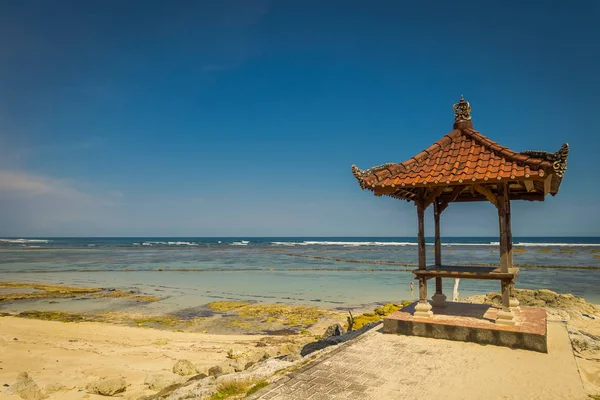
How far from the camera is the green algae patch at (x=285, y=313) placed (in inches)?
587

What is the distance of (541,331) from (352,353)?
3439 millimetres

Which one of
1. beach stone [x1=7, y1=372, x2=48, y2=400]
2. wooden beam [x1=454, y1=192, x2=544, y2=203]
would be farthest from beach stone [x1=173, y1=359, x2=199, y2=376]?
wooden beam [x1=454, y1=192, x2=544, y2=203]

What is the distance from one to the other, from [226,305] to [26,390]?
34.9 feet

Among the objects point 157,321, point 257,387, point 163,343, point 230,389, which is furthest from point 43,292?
point 257,387

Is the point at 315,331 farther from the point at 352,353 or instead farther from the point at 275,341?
the point at 352,353

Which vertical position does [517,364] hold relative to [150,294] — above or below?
above

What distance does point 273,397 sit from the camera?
4.80 meters

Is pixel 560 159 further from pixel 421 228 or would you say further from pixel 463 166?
pixel 421 228

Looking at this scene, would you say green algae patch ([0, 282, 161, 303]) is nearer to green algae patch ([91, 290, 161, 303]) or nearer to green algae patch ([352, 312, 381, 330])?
green algae patch ([91, 290, 161, 303])

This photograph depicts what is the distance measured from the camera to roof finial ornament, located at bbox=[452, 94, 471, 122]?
8742 millimetres

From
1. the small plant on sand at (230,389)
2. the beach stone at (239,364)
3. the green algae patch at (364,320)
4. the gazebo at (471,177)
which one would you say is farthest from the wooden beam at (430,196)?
the beach stone at (239,364)

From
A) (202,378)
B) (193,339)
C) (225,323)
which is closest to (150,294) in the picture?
(225,323)

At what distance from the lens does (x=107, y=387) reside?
25.8ft

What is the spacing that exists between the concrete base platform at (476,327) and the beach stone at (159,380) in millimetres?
4873
